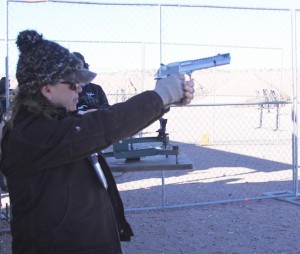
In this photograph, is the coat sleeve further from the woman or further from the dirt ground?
the dirt ground

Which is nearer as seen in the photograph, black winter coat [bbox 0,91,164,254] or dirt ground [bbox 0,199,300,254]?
black winter coat [bbox 0,91,164,254]

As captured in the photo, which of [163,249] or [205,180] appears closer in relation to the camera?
[163,249]

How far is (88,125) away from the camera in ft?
4.92

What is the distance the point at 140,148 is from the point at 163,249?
169cm

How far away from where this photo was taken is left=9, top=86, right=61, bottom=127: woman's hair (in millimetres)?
1556

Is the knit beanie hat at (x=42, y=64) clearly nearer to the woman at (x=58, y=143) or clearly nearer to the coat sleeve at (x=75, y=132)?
the woman at (x=58, y=143)

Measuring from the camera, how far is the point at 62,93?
5.31 feet

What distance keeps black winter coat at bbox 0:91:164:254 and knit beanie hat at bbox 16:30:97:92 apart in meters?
0.13

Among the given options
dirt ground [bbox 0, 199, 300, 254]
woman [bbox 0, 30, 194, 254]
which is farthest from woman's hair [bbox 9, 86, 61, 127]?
dirt ground [bbox 0, 199, 300, 254]

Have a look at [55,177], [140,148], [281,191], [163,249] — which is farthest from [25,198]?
[281,191]

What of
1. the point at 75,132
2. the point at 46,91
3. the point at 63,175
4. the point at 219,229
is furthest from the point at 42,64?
the point at 219,229

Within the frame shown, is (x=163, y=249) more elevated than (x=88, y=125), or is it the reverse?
(x=88, y=125)

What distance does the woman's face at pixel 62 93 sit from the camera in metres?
1.60

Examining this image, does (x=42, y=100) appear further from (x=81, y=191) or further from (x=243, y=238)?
(x=243, y=238)
